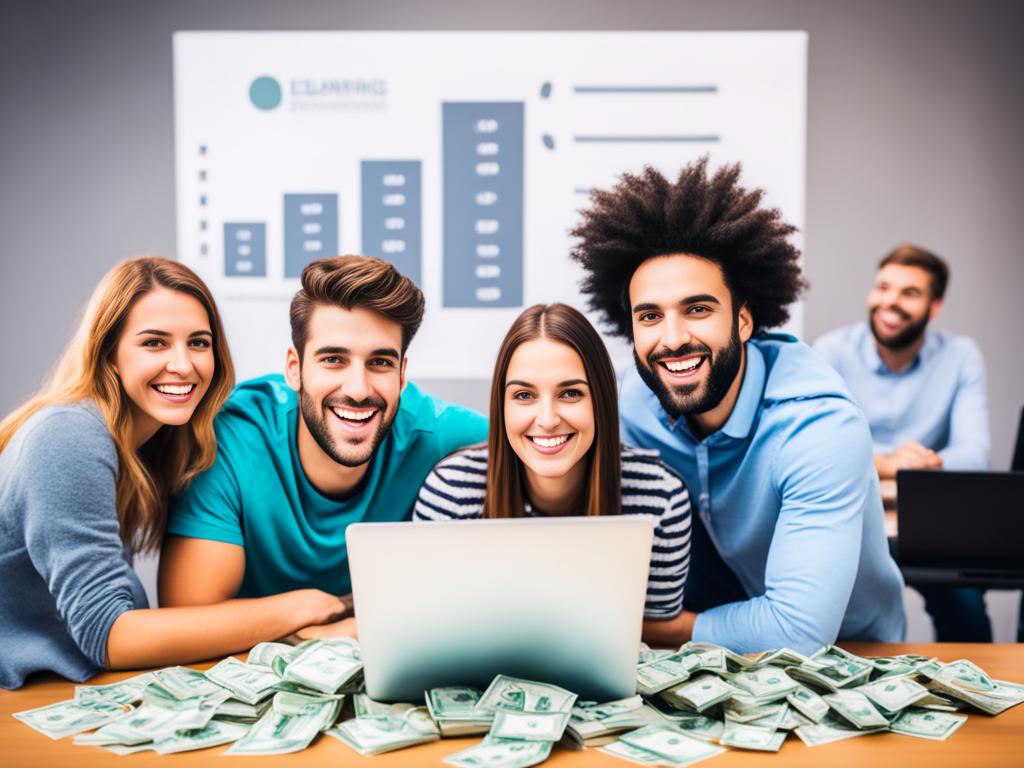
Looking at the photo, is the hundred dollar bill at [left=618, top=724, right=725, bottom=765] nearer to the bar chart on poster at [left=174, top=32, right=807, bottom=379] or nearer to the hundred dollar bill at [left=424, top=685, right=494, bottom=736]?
the hundred dollar bill at [left=424, top=685, right=494, bottom=736]

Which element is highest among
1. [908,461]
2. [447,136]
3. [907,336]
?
[447,136]

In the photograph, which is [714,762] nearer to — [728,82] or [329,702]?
[329,702]

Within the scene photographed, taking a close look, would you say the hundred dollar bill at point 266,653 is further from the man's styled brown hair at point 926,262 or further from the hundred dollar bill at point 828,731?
the man's styled brown hair at point 926,262

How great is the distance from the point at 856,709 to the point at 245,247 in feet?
9.25

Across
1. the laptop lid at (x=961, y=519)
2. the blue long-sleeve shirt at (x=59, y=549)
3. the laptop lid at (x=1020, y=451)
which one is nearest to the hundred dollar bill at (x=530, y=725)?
the blue long-sleeve shirt at (x=59, y=549)

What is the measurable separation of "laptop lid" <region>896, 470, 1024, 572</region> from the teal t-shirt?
4.00 ft

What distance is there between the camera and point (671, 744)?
1131 millimetres

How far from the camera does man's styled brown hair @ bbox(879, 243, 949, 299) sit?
329cm

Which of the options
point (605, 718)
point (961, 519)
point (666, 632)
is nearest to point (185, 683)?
point (605, 718)

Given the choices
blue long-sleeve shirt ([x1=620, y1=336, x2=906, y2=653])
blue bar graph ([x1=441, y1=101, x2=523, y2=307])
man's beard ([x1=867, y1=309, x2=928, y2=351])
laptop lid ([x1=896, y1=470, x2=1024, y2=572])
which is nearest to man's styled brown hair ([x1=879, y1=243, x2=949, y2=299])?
man's beard ([x1=867, y1=309, x2=928, y2=351])

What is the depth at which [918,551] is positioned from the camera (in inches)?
91.1

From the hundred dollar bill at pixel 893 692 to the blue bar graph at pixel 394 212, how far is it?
2.41 meters

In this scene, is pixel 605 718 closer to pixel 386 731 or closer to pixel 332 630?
pixel 386 731

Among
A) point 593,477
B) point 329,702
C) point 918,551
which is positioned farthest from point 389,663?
point 918,551
